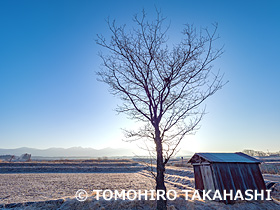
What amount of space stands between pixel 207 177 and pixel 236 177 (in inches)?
68.6

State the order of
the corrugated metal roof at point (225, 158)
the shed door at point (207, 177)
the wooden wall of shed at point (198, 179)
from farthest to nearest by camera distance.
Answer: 1. the wooden wall of shed at point (198, 179)
2. the corrugated metal roof at point (225, 158)
3. the shed door at point (207, 177)

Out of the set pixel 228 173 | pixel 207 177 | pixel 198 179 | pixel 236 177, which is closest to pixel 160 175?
pixel 207 177

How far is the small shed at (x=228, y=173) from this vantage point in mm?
9922

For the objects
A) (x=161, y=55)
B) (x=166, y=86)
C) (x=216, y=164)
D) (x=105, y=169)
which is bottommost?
(x=105, y=169)

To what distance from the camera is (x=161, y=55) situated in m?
7.07

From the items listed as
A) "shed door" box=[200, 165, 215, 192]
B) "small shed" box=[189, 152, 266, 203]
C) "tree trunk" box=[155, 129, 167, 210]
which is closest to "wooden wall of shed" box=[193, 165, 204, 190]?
"small shed" box=[189, 152, 266, 203]

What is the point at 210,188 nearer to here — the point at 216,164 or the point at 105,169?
the point at 216,164

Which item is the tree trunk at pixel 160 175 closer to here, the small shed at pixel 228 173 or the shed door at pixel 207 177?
the small shed at pixel 228 173

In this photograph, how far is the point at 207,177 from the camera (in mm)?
10766

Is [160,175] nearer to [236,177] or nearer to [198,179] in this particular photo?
[236,177]

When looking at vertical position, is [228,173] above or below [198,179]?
above

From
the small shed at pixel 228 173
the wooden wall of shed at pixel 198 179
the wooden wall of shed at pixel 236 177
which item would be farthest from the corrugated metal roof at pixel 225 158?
the wooden wall of shed at pixel 198 179

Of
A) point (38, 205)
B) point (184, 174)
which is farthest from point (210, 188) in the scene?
point (184, 174)

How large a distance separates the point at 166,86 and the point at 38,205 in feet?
28.0
